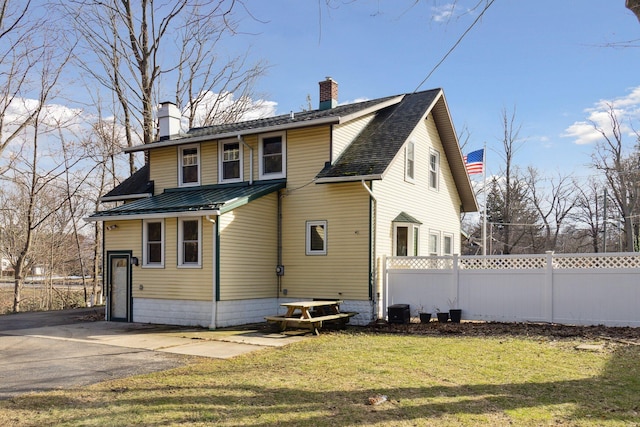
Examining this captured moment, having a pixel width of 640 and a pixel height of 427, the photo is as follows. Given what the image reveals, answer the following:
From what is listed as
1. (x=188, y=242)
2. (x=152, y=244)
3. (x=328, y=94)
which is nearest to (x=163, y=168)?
(x=152, y=244)

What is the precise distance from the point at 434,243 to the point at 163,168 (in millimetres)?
9919

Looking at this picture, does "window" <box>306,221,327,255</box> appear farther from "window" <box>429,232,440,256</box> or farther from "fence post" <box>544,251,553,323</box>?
"fence post" <box>544,251,553,323</box>

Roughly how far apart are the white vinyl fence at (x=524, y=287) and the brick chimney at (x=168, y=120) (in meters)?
9.19

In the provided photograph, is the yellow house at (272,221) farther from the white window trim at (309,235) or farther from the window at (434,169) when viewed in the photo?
the window at (434,169)

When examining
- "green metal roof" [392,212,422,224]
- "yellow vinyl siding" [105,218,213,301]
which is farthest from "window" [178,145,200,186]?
"green metal roof" [392,212,422,224]

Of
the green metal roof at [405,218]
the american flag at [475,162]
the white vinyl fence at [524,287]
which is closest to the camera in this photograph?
the white vinyl fence at [524,287]

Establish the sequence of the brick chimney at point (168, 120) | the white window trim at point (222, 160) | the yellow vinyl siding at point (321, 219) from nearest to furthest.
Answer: the yellow vinyl siding at point (321, 219)
the white window trim at point (222, 160)
the brick chimney at point (168, 120)

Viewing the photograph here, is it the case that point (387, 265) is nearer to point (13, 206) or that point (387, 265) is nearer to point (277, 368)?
point (277, 368)

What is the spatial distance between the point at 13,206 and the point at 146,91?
10111 mm

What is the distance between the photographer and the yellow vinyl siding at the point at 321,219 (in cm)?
1489

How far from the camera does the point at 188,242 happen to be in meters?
14.7

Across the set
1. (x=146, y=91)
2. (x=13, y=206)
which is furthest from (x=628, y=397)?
(x=13, y=206)

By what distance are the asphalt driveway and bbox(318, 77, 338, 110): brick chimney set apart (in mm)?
8602

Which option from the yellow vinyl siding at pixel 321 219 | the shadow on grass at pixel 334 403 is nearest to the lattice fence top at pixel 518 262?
the yellow vinyl siding at pixel 321 219
